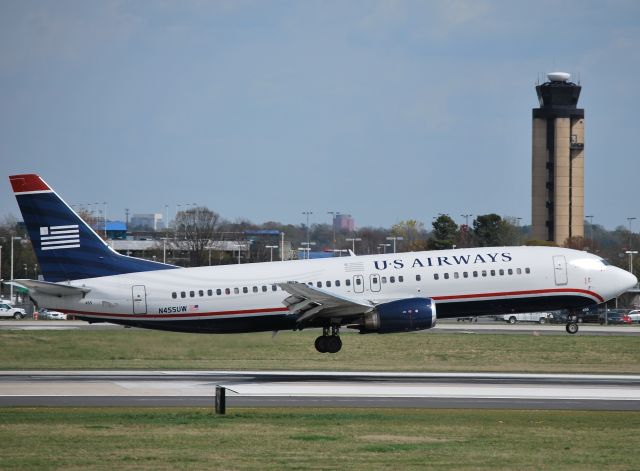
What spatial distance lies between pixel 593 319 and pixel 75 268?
6968 cm

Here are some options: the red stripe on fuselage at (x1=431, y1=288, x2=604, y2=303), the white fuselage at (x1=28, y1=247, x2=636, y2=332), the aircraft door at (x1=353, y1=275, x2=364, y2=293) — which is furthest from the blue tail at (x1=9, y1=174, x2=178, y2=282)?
the red stripe on fuselage at (x1=431, y1=288, x2=604, y2=303)

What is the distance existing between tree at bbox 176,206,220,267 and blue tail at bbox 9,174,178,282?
78650 millimetres

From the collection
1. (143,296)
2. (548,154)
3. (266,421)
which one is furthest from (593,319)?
(548,154)

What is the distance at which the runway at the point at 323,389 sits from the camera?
38312mm

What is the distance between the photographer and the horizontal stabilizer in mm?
46062

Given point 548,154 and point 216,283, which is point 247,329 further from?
point 548,154

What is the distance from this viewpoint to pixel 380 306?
1810 inches

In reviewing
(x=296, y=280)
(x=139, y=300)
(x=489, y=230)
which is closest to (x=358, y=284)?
(x=296, y=280)

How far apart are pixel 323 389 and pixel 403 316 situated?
16.3 feet

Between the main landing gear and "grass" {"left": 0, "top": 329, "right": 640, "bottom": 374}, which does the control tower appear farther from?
the main landing gear

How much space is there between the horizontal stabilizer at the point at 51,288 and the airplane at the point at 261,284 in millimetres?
47

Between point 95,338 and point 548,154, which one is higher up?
point 548,154

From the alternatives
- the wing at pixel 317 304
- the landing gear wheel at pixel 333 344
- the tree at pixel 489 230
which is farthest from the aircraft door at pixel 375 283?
the tree at pixel 489 230

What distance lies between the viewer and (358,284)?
Result: 156ft
